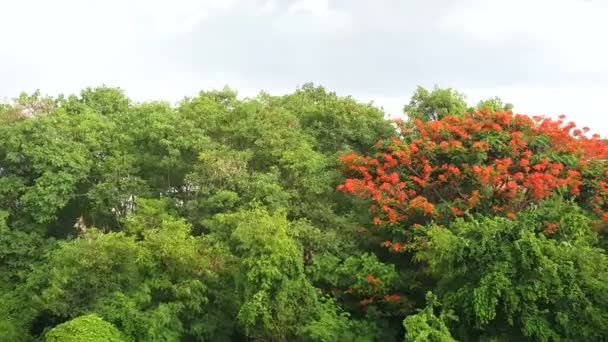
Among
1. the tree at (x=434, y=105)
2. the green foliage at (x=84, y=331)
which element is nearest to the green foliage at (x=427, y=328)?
the green foliage at (x=84, y=331)

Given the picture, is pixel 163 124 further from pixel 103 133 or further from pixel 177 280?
pixel 177 280

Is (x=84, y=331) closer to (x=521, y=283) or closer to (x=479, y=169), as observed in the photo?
(x=521, y=283)

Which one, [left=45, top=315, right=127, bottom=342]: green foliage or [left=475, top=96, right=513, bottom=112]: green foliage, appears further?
[left=475, top=96, right=513, bottom=112]: green foliage

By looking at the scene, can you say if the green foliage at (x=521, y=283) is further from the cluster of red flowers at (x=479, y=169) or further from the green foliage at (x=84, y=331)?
the green foliage at (x=84, y=331)

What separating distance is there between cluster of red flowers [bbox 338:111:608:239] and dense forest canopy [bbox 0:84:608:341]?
4 cm

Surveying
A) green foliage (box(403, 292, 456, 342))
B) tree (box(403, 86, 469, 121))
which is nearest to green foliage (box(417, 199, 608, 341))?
green foliage (box(403, 292, 456, 342))

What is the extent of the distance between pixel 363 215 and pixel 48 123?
609 centimetres

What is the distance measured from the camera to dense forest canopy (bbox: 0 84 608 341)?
8.55m

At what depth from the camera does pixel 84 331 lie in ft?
28.1

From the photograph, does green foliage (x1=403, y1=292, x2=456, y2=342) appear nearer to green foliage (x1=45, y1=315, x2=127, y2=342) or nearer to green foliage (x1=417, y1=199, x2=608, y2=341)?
green foliage (x1=417, y1=199, x2=608, y2=341)

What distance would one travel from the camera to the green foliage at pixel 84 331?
852cm

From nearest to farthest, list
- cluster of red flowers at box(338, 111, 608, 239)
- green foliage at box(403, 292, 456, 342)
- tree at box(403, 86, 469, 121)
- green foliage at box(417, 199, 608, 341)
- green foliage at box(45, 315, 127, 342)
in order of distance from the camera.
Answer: green foliage at box(403, 292, 456, 342)
green foliage at box(417, 199, 608, 341)
green foliage at box(45, 315, 127, 342)
cluster of red flowers at box(338, 111, 608, 239)
tree at box(403, 86, 469, 121)

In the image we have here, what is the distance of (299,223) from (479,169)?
3.13 m

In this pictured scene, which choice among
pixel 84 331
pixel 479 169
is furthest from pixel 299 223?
pixel 84 331
